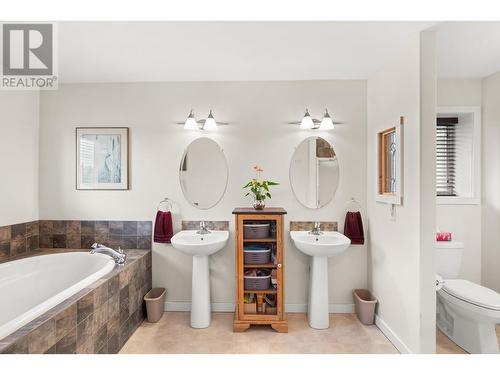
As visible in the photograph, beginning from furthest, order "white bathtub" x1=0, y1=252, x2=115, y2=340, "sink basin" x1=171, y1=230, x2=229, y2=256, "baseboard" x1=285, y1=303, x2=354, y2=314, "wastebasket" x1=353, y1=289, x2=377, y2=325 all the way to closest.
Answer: "baseboard" x1=285, y1=303, x2=354, y2=314, "wastebasket" x1=353, y1=289, x2=377, y2=325, "sink basin" x1=171, y1=230, x2=229, y2=256, "white bathtub" x1=0, y1=252, x2=115, y2=340

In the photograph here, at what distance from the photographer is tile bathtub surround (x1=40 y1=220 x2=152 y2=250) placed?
2.82 metres

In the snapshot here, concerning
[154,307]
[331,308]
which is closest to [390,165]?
[331,308]

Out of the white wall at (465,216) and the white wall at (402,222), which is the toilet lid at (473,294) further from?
the white wall at (465,216)

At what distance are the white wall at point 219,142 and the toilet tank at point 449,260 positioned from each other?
65cm

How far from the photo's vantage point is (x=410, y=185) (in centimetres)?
199

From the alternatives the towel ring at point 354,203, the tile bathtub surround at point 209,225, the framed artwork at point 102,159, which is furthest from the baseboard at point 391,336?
the framed artwork at point 102,159

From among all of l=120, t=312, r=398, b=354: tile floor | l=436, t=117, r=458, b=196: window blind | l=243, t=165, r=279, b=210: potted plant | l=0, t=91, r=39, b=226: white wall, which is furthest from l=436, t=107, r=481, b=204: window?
l=0, t=91, r=39, b=226: white wall

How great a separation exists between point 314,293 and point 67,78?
10.2 ft

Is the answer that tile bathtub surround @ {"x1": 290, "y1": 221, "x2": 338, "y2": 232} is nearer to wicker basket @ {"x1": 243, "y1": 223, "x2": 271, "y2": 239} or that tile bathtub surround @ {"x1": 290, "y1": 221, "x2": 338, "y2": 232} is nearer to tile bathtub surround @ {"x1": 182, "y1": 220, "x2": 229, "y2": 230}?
wicker basket @ {"x1": 243, "y1": 223, "x2": 271, "y2": 239}

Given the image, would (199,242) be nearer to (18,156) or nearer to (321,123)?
(321,123)

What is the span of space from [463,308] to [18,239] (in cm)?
382

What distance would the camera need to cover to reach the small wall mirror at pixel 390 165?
2100 millimetres

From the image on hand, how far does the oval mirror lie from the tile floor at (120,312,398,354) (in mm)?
1134
